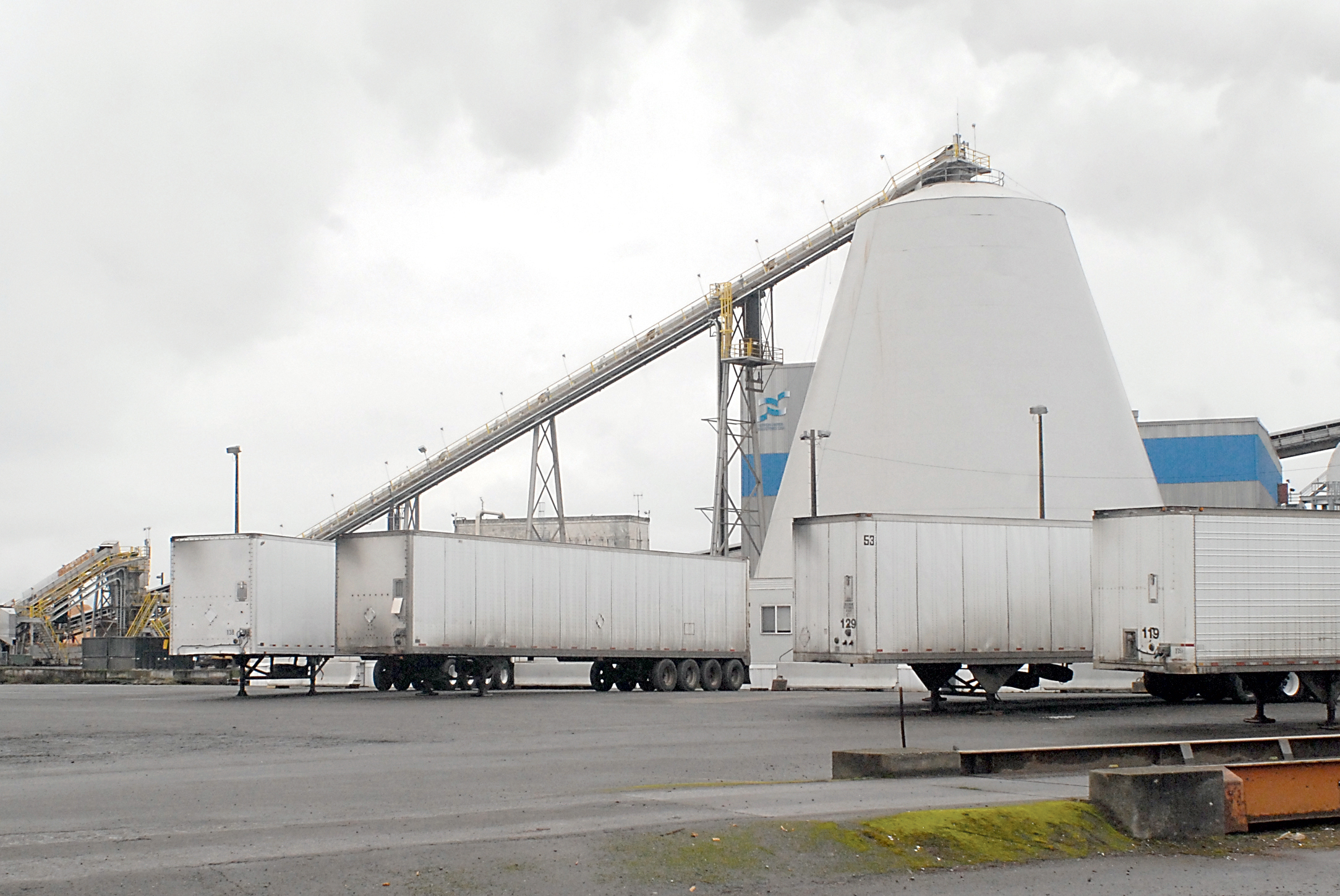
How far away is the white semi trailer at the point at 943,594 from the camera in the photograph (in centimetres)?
2650

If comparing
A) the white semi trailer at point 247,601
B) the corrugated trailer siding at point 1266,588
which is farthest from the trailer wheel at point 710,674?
the corrugated trailer siding at point 1266,588

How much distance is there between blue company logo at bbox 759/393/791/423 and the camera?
75625mm

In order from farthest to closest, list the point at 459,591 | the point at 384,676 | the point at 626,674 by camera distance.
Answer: the point at 626,674 → the point at 384,676 → the point at 459,591

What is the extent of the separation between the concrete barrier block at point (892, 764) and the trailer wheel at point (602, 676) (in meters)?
25.0

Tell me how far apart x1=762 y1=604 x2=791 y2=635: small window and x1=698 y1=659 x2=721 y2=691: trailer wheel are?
6.85 m

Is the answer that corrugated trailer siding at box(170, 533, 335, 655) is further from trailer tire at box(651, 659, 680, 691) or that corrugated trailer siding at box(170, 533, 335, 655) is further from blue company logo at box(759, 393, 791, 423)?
blue company logo at box(759, 393, 791, 423)

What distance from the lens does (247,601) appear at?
34.2 metres

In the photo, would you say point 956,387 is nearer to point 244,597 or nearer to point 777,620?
point 777,620

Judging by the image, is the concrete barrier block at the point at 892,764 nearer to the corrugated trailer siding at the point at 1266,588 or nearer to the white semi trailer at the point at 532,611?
the corrugated trailer siding at the point at 1266,588

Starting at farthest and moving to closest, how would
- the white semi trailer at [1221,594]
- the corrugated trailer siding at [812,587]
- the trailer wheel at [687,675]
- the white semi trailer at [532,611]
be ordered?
the trailer wheel at [687,675] → the white semi trailer at [532,611] → the corrugated trailer siding at [812,587] → the white semi trailer at [1221,594]

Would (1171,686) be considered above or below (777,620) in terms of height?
below

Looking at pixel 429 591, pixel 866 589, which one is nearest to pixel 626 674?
pixel 429 591

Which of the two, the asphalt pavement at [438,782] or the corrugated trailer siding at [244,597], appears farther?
the corrugated trailer siding at [244,597]

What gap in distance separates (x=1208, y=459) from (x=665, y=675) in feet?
151
